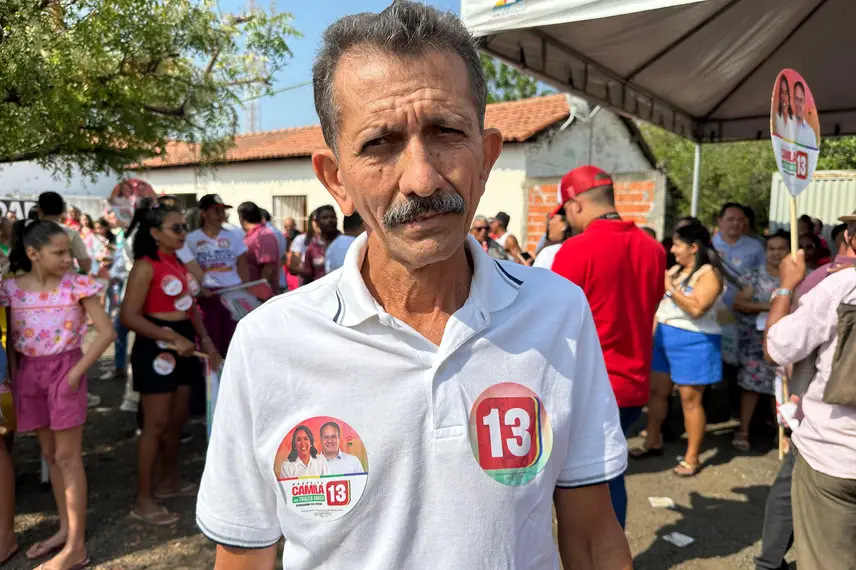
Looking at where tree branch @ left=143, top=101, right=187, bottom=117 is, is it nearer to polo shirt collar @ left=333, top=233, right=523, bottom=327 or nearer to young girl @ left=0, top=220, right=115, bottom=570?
young girl @ left=0, top=220, right=115, bottom=570

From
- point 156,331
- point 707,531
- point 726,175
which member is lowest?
point 707,531

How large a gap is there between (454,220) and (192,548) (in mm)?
3296

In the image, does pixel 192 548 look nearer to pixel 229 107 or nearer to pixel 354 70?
pixel 229 107

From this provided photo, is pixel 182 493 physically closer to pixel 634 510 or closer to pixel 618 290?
pixel 634 510

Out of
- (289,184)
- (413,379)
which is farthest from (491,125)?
(413,379)

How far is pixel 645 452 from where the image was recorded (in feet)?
16.6

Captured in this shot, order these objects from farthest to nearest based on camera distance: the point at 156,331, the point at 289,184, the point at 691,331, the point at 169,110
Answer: the point at 289,184 < the point at 691,331 < the point at 156,331 < the point at 169,110

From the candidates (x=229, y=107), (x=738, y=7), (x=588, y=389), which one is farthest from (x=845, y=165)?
(x=588, y=389)

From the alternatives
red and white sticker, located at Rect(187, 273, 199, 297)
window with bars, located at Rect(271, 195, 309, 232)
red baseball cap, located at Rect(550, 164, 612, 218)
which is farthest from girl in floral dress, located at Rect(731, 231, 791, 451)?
window with bars, located at Rect(271, 195, 309, 232)

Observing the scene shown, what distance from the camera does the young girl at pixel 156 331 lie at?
12.6 ft

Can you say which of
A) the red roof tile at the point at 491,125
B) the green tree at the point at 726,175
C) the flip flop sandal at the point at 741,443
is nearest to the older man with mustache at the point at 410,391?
the flip flop sandal at the point at 741,443

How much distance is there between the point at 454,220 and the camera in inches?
44.5

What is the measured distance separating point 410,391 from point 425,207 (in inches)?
13.2

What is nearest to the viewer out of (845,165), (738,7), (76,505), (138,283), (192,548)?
(76,505)
